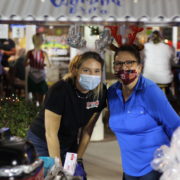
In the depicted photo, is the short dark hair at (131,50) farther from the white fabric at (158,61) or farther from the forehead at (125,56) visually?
the white fabric at (158,61)

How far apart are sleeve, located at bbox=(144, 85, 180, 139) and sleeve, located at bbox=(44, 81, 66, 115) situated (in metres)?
0.48

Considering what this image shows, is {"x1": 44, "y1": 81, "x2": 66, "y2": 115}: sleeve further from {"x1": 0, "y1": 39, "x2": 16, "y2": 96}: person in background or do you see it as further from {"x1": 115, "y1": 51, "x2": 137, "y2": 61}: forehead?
{"x1": 0, "y1": 39, "x2": 16, "y2": 96}: person in background

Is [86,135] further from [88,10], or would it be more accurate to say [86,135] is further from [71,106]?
[88,10]

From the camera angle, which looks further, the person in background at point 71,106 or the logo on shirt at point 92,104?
the logo on shirt at point 92,104

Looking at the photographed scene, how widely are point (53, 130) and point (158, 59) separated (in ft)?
17.1

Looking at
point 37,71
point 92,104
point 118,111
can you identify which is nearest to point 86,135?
point 92,104

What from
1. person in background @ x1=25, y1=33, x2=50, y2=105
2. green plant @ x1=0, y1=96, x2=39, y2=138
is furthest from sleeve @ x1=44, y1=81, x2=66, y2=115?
person in background @ x1=25, y1=33, x2=50, y2=105

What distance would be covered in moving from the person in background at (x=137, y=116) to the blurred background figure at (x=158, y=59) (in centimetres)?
484

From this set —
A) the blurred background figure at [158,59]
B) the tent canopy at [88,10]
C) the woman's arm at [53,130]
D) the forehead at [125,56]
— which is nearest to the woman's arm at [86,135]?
the woman's arm at [53,130]

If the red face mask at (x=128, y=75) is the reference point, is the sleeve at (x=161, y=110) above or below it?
below

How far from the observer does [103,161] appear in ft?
18.0

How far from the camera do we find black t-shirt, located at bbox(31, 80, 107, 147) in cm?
229

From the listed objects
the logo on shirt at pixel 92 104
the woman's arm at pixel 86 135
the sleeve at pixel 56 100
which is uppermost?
the sleeve at pixel 56 100

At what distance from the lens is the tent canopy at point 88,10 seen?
15.0 feet
